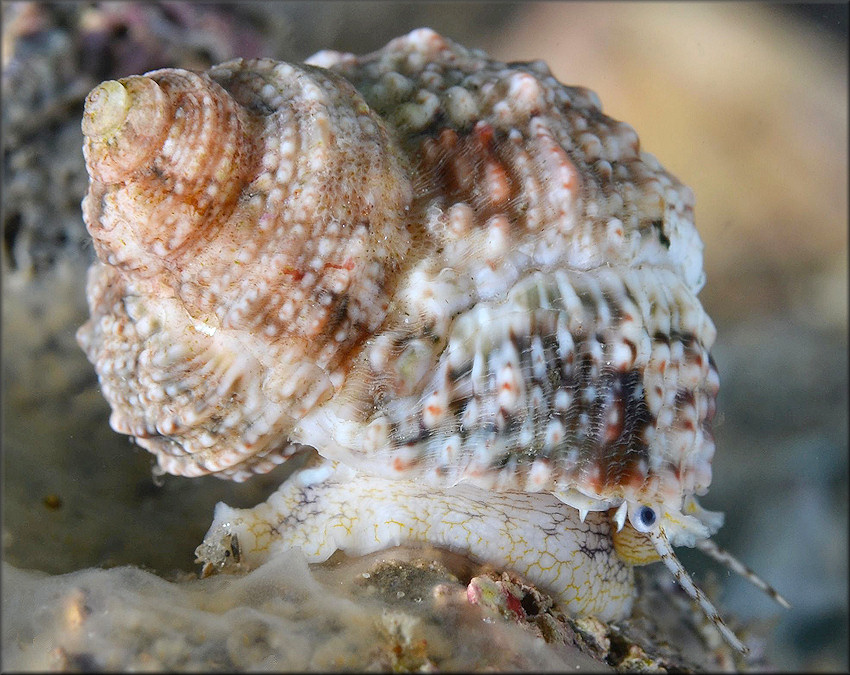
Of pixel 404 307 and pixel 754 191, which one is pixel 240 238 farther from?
pixel 754 191

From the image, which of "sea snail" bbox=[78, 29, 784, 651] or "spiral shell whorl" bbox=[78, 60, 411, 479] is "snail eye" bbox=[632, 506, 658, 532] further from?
"spiral shell whorl" bbox=[78, 60, 411, 479]

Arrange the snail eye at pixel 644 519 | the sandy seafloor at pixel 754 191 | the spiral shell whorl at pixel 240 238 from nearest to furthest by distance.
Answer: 1. the spiral shell whorl at pixel 240 238
2. the snail eye at pixel 644 519
3. the sandy seafloor at pixel 754 191

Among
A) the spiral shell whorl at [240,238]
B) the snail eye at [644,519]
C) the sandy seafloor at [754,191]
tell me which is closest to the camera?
the spiral shell whorl at [240,238]

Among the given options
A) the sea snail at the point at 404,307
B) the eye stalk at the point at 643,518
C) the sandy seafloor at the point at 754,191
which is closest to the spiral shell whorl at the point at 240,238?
the sea snail at the point at 404,307

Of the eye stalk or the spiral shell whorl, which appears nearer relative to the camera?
the spiral shell whorl

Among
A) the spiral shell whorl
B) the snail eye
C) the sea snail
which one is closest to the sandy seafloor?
the snail eye

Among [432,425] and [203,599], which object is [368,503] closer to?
[432,425]

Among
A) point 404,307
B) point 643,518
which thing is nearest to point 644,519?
point 643,518

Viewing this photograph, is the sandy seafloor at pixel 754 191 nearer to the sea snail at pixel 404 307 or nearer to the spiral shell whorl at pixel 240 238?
the sea snail at pixel 404 307
